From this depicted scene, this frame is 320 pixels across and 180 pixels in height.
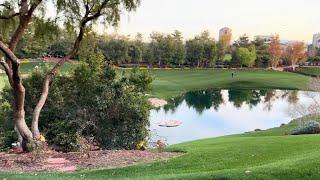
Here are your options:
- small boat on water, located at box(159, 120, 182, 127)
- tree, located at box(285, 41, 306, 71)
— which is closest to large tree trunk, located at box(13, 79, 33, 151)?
small boat on water, located at box(159, 120, 182, 127)

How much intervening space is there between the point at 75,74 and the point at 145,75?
12.4 ft

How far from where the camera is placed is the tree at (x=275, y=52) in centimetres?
10575

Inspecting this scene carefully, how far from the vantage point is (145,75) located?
84.3 ft

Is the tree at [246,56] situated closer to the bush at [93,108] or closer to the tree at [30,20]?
the bush at [93,108]

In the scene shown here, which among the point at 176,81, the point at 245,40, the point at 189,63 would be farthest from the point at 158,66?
the point at 245,40

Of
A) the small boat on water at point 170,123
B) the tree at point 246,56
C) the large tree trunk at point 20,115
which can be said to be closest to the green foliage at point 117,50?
the tree at point 246,56

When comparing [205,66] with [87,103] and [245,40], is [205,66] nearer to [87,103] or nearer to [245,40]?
[245,40]

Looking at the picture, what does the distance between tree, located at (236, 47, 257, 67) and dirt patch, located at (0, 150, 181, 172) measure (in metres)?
86.5

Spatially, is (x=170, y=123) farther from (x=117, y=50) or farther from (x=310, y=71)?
(x=310, y=71)

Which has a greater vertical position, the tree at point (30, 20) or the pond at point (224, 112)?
the tree at point (30, 20)

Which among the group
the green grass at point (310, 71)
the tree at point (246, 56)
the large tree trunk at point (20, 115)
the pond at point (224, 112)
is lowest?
the pond at point (224, 112)

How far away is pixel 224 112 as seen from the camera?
52.8 m

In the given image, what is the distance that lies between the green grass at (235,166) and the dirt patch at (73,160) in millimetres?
909

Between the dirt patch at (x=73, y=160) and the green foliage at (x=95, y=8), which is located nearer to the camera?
the dirt patch at (x=73, y=160)
